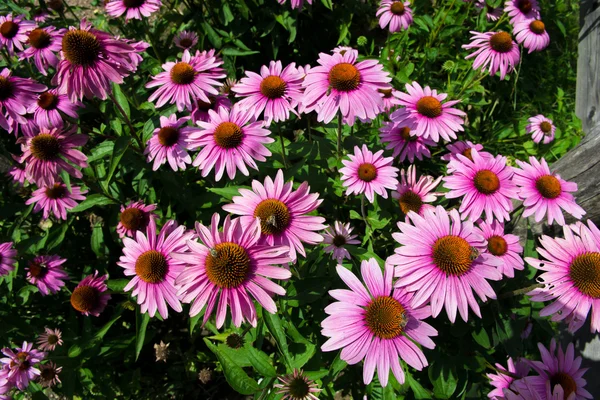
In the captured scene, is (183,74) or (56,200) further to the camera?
(56,200)

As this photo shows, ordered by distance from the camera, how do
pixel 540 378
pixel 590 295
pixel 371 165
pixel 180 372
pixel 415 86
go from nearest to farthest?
pixel 590 295 < pixel 540 378 < pixel 371 165 < pixel 415 86 < pixel 180 372

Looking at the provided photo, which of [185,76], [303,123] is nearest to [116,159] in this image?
[185,76]

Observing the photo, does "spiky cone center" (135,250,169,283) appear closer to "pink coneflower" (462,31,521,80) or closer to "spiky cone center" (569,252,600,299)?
"spiky cone center" (569,252,600,299)

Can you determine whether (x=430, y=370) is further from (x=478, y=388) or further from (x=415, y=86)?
(x=415, y=86)

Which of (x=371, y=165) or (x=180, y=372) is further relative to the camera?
(x=180, y=372)

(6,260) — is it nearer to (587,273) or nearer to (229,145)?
(229,145)

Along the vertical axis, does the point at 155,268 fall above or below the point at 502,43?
below

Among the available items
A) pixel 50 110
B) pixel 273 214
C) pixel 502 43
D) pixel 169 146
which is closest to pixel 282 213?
pixel 273 214
